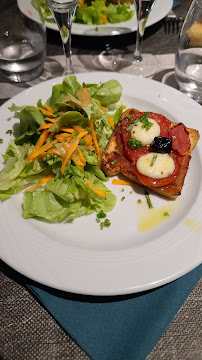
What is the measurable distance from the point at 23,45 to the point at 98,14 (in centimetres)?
77

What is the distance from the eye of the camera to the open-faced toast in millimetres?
1941

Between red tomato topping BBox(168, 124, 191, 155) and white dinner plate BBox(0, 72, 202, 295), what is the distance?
0.36 feet

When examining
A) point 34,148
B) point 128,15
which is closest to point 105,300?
point 34,148

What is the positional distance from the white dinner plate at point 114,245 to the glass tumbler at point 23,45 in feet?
3.30

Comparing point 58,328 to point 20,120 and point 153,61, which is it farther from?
point 153,61

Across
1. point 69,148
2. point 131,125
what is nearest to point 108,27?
point 131,125

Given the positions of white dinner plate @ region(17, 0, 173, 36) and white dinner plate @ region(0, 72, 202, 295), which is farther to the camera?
white dinner plate @ region(17, 0, 173, 36)

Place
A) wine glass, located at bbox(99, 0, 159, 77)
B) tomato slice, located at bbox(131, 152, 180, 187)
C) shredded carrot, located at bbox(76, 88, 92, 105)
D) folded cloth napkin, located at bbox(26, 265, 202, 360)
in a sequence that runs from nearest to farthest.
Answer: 1. folded cloth napkin, located at bbox(26, 265, 202, 360)
2. tomato slice, located at bbox(131, 152, 180, 187)
3. shredded carrot, located at bbox(76, 88, 92, 105)
4. wine glass, located at bbox(99, 0, 159, 77)

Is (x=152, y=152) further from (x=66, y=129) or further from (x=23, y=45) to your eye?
(x=23, y=45)

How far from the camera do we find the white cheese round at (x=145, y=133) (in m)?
2.09

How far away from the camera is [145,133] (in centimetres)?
210

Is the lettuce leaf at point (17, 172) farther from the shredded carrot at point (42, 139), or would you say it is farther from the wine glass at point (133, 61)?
the wine glass at point (133, 61)

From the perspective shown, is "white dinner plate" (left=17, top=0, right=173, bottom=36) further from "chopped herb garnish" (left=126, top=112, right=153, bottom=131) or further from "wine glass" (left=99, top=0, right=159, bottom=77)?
"chopped herb garnish" (left=126, top=112, right=153, bottom=131)

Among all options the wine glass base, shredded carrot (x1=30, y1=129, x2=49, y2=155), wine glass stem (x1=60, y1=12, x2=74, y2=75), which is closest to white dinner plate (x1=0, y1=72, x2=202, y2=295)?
shredded carrot (x1=30, y1=129, x2=49, y2=155)
